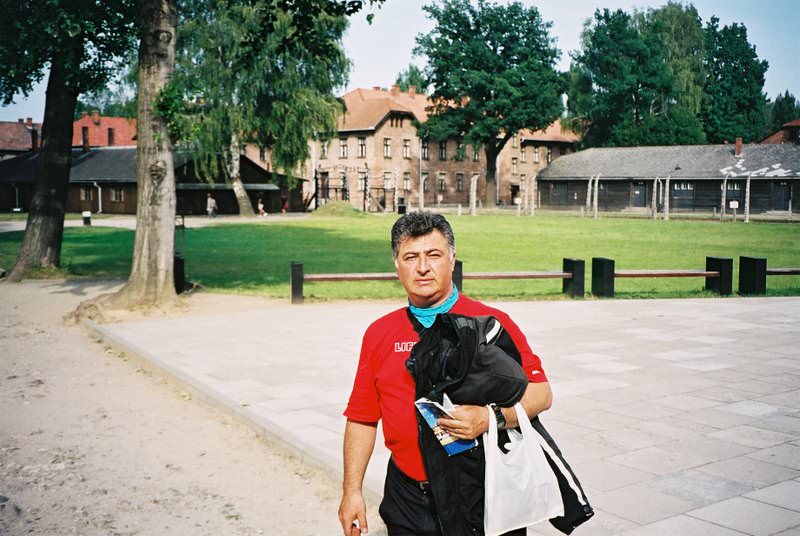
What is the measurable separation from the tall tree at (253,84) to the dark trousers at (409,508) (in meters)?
42.0

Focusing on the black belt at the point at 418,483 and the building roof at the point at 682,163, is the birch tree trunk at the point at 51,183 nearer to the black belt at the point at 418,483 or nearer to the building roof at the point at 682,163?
the black belt at the point at 418,483

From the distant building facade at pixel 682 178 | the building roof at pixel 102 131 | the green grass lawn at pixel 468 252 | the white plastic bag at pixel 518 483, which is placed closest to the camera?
the white plastic bag at pixel 518 483

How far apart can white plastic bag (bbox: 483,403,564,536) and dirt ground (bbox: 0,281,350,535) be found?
2.62m

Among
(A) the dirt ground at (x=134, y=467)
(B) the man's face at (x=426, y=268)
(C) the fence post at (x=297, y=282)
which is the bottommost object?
(A) the dirt ground at (x=134, y=467)

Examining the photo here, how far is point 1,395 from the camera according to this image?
28.5ft

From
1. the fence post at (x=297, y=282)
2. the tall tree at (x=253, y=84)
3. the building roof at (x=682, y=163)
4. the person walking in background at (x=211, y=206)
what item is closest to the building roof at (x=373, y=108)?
the building roof at (x=682, y=163)

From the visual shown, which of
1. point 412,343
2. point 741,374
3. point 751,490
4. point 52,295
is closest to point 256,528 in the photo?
point 412,343

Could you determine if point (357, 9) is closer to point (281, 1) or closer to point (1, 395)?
point (281, 1)

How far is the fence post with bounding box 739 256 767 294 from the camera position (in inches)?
640

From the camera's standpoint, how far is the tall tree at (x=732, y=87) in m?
89.2

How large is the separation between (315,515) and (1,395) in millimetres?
5008

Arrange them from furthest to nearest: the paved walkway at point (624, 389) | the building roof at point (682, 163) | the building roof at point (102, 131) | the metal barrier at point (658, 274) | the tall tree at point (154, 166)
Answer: the building roof at point (102, 131) < the building roof at point (682, 163) < the metal barrier at point (658, 274) < the tall tree at point (154, 166) < the paved walkway at point (624, 389)

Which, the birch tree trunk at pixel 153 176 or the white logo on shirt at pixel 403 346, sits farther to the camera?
the birch tree trunk at pixel 153 176

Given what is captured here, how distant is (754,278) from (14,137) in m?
91.3
